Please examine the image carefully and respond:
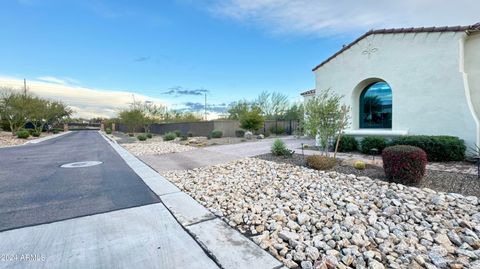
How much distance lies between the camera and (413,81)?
365 inches

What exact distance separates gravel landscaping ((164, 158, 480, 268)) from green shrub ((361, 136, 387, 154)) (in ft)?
13.8

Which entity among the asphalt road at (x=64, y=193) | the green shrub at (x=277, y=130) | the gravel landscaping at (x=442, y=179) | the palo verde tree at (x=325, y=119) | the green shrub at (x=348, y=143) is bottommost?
the asphalt road at (x=64, y=193)

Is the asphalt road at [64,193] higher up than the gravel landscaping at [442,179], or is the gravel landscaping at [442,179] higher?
the gravel landscaping at [442,179]

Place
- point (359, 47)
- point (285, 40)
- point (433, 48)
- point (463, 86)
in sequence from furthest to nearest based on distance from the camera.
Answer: point (285, 40) < point (359, 47) < point (433, 48) < point (463, 86)

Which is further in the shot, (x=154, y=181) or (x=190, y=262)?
(x=154, y=181)

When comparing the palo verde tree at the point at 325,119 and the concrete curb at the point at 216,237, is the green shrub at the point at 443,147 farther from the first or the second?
the concrete curb at the point at 216,237

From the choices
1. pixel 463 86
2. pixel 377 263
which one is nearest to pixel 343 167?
pixel 377 263

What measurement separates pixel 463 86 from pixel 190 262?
10.9 meters

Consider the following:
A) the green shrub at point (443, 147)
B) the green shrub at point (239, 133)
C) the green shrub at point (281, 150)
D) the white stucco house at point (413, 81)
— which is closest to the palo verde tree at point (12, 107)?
the green shrub at point (239, 133)

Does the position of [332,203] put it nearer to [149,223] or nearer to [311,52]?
[149,223]

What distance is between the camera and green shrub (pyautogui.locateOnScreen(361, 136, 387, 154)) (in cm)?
923

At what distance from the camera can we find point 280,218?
378 centimetres

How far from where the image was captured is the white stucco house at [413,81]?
27.4 ft

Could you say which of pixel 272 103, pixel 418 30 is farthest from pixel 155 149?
pixel 272 103
